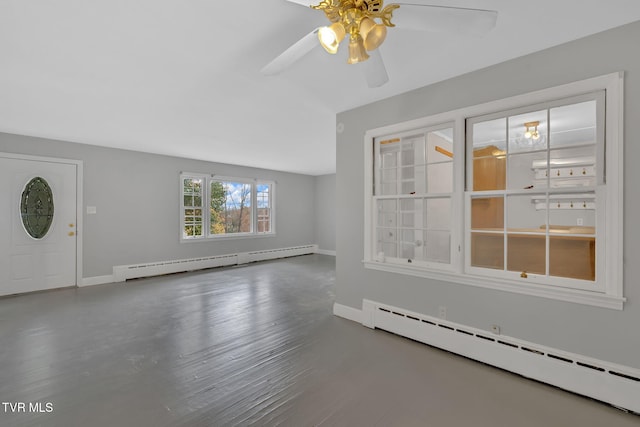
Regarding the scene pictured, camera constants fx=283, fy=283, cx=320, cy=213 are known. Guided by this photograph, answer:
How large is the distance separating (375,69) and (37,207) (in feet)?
18.0

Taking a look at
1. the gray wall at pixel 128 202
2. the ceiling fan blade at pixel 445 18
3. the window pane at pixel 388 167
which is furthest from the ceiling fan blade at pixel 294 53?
the gray wall at pixel 128 202

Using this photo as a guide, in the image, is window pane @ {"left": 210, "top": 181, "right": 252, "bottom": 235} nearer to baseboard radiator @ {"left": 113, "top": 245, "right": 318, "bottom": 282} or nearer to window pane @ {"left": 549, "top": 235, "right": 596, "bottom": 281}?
baseboard radiator @ {"left": 113, "top": 245, "right": 318, "bottom": 282}

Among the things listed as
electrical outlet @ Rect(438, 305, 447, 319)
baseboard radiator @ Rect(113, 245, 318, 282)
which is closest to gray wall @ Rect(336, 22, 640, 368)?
electrical outlet @ Rect(438, 305, 447, 319)

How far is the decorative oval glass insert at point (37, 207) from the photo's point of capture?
4.31 m

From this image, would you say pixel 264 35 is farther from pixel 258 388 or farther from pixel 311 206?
pixel 311 206

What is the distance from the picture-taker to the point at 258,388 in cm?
205

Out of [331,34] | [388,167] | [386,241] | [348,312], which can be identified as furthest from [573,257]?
[331,34]

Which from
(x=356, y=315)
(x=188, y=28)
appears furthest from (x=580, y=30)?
(x=356, y=315)

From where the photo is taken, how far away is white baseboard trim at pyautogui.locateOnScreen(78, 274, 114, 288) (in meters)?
4.77

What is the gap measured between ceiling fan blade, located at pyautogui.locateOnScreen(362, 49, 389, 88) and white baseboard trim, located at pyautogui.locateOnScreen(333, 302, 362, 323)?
8.04 ft

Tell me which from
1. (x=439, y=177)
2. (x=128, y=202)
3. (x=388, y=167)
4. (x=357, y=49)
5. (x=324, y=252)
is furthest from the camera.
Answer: (x=324, y=252)

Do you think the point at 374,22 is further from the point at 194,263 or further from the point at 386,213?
the point at 194,263

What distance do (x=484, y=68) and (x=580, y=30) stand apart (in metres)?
0.61

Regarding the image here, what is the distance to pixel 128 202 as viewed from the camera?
527 cm
